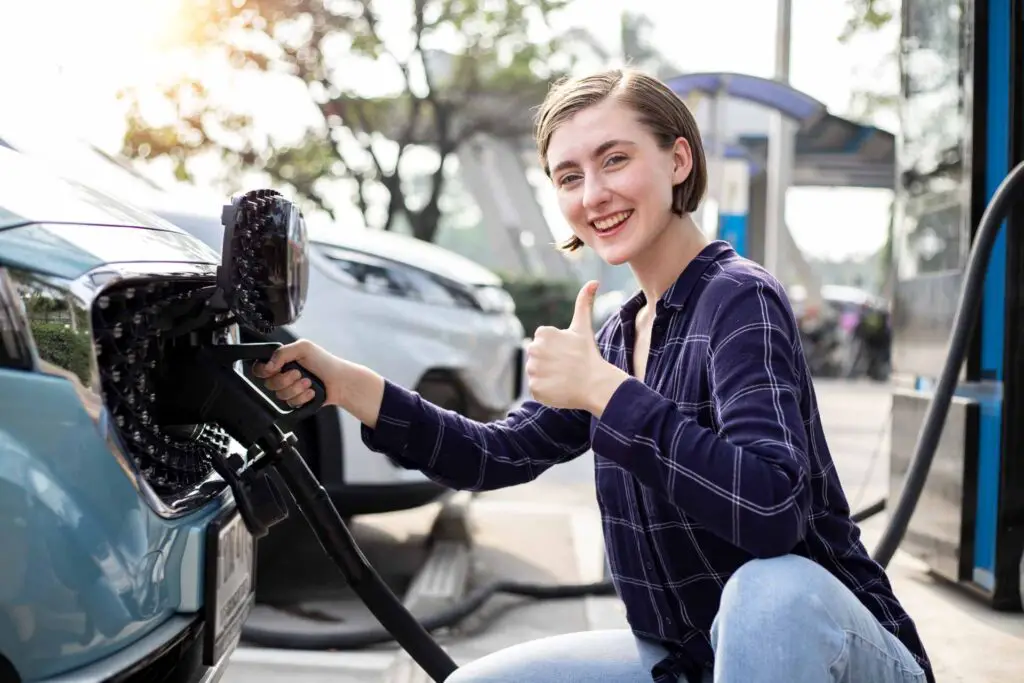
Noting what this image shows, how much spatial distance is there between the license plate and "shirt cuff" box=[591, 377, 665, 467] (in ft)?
1.90

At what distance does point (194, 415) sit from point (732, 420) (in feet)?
2.70

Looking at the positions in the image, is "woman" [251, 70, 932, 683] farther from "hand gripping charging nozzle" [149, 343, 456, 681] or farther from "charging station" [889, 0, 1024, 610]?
"charging station" [889, 0, 1024, 610]

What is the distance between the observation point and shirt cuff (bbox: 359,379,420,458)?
5.94 ft

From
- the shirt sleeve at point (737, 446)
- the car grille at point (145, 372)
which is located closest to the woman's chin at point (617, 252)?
the shirt sleeve at point (737, 446)

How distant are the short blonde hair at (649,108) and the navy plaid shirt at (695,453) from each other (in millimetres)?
122

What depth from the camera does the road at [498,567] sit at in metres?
2.82

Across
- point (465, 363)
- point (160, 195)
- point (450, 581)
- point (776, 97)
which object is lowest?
point (450, 581)

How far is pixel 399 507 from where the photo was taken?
11.2 ft

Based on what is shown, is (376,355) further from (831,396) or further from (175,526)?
(831,396)

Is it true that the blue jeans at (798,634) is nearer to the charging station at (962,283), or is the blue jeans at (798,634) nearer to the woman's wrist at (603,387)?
the woman's wrist at (603,387)

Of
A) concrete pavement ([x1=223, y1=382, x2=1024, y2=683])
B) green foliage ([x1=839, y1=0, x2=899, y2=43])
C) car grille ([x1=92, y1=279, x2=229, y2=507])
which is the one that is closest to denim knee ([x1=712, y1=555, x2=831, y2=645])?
car grille ([x1=92, y1=279, x2=229, y2=507])

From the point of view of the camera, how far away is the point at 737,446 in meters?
1.33

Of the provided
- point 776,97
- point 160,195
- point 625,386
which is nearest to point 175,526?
point 625,386

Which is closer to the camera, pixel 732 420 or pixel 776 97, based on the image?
pixel 732 420
